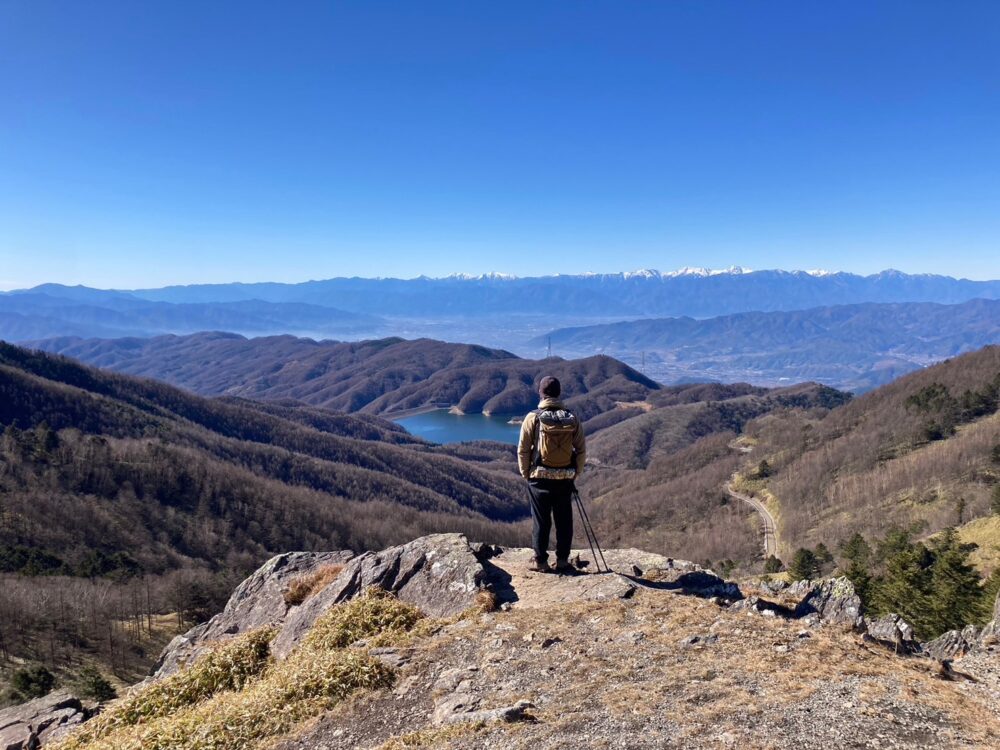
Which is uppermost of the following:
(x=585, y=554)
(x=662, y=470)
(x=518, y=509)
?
(x=585, y=554)

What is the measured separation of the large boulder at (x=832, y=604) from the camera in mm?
10117

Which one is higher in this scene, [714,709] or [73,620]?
[714,709]

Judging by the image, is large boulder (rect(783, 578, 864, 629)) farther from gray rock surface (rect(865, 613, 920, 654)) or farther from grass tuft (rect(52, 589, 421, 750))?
grass tuft (rect(52, 589, 421, 750))

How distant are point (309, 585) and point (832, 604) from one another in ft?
37.2

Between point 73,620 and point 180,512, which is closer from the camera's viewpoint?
point 73,620

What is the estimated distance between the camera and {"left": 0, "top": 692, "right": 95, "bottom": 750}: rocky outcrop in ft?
35.6

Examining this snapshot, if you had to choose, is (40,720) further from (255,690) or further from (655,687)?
(655,687)

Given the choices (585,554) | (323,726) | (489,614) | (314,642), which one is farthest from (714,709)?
(585,554)

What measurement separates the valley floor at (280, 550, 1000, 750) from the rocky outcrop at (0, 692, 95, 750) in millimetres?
6840

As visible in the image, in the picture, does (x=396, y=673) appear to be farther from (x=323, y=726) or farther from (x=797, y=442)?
(x=797, y=442)

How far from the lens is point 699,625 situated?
360 inches

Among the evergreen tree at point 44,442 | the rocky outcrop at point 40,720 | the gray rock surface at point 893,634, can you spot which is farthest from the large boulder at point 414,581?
the evergreen tree at point 44,442

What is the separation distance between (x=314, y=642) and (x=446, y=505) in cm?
12475

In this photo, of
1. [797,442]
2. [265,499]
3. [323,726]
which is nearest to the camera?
[323,726]
